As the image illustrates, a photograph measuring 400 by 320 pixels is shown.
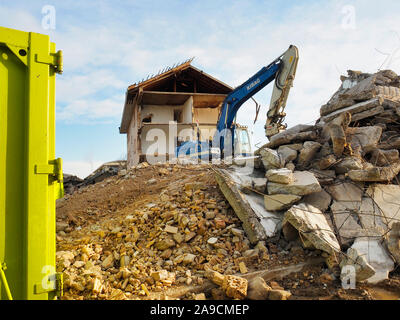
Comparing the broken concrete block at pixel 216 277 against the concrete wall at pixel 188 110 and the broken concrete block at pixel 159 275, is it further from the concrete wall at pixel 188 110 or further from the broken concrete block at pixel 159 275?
the concrete wall at pixel 188 110

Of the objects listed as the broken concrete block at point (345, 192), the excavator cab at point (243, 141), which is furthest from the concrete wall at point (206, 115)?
the broken concrete block at point (345, 192)

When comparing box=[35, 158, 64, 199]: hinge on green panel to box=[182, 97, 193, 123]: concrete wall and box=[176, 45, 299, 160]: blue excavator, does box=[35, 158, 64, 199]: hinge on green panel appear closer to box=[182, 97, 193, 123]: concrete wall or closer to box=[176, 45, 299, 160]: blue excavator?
box=[176, 45, 299, 160]: blue excavator

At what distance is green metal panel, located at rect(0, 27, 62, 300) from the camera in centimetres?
206

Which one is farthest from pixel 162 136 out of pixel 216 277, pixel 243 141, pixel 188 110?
pixel 216 277

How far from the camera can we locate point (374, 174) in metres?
4.54

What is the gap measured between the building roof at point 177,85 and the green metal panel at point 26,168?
1265cm

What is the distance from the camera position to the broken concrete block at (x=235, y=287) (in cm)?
310

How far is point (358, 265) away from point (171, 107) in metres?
14.3

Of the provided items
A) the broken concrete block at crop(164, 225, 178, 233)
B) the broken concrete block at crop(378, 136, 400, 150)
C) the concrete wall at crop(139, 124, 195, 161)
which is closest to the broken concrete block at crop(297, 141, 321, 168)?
the broken concrete block at crop(378, 136, 400, 150)

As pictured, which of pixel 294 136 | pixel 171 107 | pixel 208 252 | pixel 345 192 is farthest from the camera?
pixel 171 107

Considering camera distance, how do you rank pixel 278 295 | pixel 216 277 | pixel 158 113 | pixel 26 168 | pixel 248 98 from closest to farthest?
pixel 26 168
pixel 278 295
pixel 216 277
pixel 248 98
pixel 158 113

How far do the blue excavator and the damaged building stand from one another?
339 cm

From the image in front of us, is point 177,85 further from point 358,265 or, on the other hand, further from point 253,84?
point 358,265
